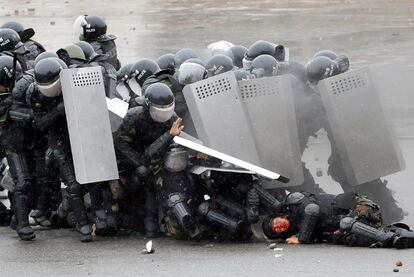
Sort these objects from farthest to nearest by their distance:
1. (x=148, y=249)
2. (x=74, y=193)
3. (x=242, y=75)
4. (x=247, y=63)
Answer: (x=247, y=63), (x=242, y=75), (x=74, y=193), (x=148, y=249)

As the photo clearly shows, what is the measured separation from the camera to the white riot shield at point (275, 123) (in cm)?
1109

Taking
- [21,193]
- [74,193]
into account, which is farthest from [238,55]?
[21,193]

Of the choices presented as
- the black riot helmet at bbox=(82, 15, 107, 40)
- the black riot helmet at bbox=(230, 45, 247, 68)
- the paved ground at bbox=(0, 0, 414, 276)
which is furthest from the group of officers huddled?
the black riot helmet at bbox=(82, 15, 107, 40)

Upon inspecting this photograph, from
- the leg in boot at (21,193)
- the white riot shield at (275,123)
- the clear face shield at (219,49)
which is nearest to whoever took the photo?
the white riot shield at (275,123)

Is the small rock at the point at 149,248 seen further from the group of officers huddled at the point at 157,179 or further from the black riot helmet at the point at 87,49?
the black riot helmet at the point at 87,49

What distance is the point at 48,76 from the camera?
11.0 meters

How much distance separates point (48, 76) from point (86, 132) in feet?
2.06

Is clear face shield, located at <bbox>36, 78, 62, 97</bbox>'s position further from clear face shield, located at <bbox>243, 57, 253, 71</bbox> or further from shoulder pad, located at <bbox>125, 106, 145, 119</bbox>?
clear face shield, located at <bbox>243, 57, 253, 71</bbox>

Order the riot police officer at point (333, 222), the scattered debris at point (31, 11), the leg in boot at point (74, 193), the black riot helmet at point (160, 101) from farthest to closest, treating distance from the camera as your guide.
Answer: the scattered debris at point (31, 11), the leg in boot at point (74, 193), the black riot helmet at point (160, 101), the riot police officer at point (333, 222)

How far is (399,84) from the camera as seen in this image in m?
17.8

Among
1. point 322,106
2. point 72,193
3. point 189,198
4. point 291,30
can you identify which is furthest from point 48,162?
point 291,30

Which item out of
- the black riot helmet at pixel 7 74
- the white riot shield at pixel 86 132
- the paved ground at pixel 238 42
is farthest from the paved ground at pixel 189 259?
the black riot helmet at pixel 7 74

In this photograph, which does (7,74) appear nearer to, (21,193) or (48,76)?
(48,76)

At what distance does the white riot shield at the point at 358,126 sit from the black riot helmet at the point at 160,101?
4.78 ft
